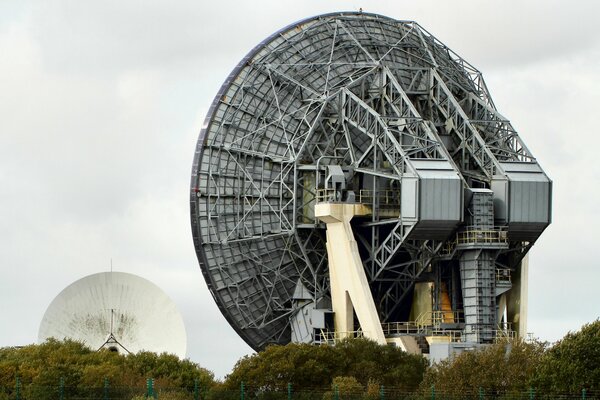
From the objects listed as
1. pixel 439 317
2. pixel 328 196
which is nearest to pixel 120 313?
pixel 328 196

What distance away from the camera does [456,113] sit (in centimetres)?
10275

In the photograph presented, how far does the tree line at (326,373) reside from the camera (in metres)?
82.7

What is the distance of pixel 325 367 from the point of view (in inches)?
3593

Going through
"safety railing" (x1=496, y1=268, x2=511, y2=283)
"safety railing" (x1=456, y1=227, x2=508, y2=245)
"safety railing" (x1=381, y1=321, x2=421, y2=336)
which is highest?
"safety railing" (x1=456, y1=227, x2=508, y2=245)

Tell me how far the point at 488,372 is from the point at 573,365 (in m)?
6.25

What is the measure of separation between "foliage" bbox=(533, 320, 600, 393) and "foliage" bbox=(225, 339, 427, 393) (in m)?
9.53

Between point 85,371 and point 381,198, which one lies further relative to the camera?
point 381,198

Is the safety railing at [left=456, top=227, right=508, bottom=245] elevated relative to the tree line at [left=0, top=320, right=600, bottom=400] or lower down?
elevated

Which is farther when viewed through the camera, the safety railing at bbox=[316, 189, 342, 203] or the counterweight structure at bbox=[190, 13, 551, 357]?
the safety railing at bbox=[316, 189, 342, 203]

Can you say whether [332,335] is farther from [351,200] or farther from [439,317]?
[351,200]

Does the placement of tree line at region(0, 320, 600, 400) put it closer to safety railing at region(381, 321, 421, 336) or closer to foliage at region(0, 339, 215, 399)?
foliage at region(0, 339, 215, 399)

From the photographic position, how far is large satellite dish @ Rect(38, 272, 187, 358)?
335ft

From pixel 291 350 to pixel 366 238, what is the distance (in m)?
11.8

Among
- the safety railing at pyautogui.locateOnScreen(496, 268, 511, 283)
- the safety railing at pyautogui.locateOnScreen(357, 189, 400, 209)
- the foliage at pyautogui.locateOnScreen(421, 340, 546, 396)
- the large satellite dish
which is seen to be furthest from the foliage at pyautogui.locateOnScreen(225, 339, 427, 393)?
the large satellite dish
